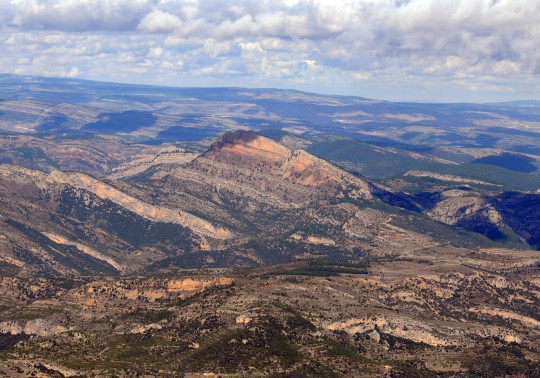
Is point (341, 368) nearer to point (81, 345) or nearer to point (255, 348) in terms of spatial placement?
point (255, 348)

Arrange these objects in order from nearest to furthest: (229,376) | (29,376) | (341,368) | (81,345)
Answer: (29,376), (229,376), (341,368), (81,345)

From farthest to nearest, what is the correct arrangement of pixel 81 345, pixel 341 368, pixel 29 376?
pixel 81 345, pixel 341 368, pixel 29 376

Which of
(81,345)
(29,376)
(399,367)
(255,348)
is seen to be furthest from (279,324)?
(29,376)

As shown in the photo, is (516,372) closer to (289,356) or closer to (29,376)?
(289,356)

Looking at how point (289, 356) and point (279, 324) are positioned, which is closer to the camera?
point (289, 356)

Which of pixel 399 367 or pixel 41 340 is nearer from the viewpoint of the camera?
pixel 399 367

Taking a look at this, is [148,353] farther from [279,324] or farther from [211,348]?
[279,324]

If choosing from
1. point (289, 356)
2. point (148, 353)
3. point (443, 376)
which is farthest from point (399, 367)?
point (148, 353)

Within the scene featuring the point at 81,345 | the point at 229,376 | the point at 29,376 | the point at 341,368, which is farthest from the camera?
the point at 81,345

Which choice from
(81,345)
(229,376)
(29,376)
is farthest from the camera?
(81,345)
